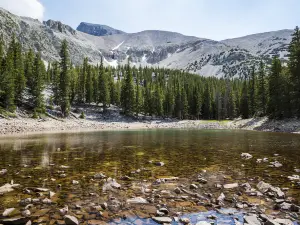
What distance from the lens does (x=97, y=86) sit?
8912cm

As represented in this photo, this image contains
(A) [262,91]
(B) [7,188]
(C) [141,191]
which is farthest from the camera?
(A) [262,91]

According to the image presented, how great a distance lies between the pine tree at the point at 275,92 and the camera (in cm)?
5581

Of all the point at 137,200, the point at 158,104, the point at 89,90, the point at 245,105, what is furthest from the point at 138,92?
the point at 137,200

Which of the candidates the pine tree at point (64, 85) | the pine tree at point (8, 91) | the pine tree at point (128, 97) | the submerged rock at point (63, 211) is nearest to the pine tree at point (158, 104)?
the pine tree at point (128, 97)

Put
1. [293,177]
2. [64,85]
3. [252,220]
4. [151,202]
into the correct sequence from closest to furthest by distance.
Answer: [252,220] → [151,202] → [293,177] → [64,85]

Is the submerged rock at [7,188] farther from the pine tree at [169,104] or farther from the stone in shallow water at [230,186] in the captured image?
the pine tree at [169,104]

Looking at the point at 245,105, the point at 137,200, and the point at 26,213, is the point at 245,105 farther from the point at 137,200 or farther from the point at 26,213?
the point at 26,213

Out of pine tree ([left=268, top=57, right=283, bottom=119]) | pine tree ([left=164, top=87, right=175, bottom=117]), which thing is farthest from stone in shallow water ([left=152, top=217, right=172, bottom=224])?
pine tree ([left=164, top=87, right=175, bottom=117])

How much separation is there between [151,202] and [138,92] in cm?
8725

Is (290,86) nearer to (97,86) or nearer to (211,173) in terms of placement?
(211,173)

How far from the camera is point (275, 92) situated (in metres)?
59.2

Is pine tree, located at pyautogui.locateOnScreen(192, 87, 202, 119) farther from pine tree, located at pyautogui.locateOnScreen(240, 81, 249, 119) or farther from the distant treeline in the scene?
pine tree, located at pyautogui.locateOnScreen(240, 81, 249, 119)

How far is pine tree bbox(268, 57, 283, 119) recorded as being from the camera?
55.8 m

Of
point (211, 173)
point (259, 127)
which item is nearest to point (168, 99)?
point (259, 127)
